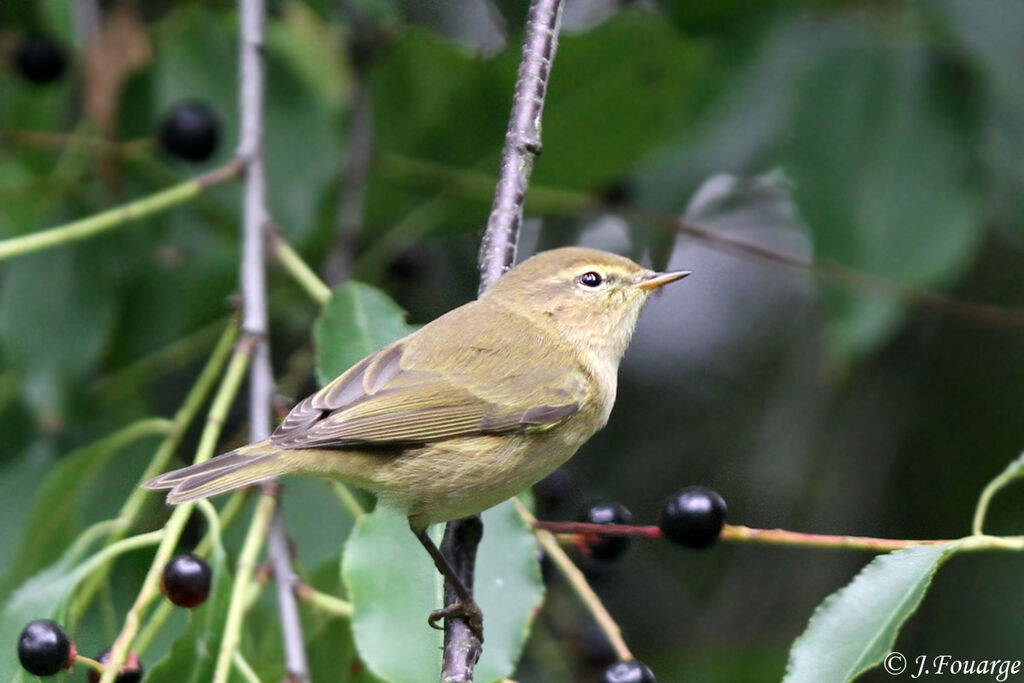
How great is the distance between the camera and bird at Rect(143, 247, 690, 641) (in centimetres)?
283

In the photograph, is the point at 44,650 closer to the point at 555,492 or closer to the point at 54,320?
the point at 54,320

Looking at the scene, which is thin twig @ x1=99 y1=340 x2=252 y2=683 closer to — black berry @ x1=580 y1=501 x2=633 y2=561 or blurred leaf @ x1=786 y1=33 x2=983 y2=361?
black berry @ x1=580 y1=501 x2=633 y2=561

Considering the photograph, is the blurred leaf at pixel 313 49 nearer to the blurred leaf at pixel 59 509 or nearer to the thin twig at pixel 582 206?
the thin twig at pixel 582 206

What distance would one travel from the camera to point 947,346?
201 inches

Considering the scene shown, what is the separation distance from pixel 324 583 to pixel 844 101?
7.90 feet

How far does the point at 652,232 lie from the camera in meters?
4.53

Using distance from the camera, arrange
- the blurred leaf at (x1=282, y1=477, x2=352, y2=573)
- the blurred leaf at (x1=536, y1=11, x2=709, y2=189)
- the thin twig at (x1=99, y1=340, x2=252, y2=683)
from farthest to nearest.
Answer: the blurred leaf at (x1=536, y1=11, x2=709, y2=189) < the blurred leaf at (x1=282, y1=477, x2=352, y2=573) < the thin twig at (x1=99, y1=340, x2=252, y2=683)

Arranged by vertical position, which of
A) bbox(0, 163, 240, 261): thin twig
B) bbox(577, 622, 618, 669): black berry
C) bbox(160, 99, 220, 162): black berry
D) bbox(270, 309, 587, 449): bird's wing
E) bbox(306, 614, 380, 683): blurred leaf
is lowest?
bbox(577, 622, 618, 669): black berry

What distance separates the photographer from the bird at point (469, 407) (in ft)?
9.29

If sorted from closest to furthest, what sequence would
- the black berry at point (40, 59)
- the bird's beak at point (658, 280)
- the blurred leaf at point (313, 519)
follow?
the bird's beak at point (658, 280)
the blurred leaf at point (313, 519)
the black berry at point (40, 59)

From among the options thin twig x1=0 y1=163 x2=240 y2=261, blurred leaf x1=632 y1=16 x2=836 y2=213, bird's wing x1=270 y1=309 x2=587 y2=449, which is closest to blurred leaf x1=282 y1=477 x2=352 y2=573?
bird's wing x1=270 y1=309 x2=587 y2=449

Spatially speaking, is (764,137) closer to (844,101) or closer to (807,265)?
(844,101)

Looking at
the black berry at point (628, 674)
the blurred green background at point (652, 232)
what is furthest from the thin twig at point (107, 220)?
the black berry at point (628, 674)

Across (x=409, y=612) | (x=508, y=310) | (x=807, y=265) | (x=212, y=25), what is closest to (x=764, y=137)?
(x=807, y=265)
